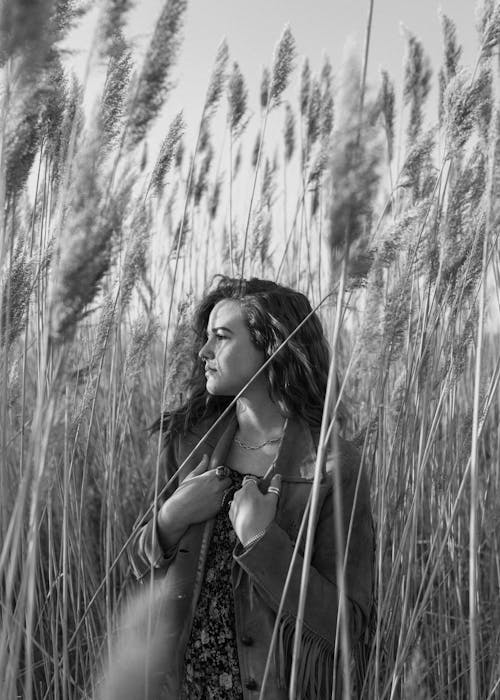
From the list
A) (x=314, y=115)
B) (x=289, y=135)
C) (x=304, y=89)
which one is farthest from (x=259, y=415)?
(x=289, y=135)

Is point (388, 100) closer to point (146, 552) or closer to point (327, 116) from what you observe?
point (327, 116)

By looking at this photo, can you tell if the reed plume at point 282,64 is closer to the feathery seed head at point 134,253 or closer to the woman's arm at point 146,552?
the feathery seed head at point 134,253

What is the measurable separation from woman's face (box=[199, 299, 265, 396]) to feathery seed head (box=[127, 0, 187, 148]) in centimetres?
66

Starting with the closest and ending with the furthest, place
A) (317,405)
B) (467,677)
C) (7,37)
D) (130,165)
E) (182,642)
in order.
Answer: (7,37)
(130,165)
(182,642)
(317,405)
(467,677)

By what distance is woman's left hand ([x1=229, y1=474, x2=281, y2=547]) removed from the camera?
1321 mm

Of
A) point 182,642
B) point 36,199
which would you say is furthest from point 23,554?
point 36,199

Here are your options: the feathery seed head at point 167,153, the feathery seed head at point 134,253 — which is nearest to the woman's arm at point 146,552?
the feathery seed head at point 134,253

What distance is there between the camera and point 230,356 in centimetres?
Answer: 153

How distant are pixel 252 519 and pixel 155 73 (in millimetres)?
760

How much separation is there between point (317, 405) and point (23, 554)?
660mm

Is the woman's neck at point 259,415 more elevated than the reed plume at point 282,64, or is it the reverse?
the reed plume at point 282,64

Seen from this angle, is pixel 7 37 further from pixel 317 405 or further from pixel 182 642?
pixel 182 642

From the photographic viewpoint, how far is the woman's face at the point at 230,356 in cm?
152

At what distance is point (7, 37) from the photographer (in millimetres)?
826
